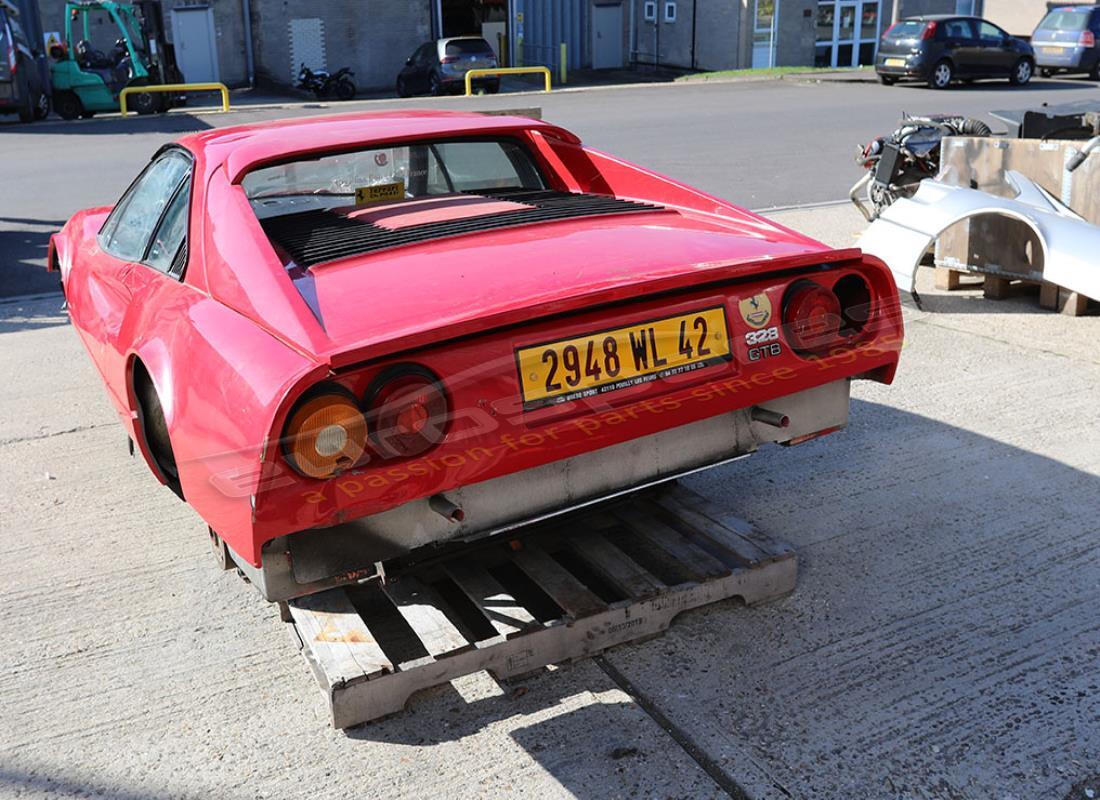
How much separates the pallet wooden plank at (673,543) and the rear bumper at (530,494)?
1.20ft

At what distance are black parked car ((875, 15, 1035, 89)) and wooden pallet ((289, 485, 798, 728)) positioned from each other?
72.5ft

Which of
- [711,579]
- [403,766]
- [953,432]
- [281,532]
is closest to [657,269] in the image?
[711,579]

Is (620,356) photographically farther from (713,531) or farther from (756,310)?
(713,531)

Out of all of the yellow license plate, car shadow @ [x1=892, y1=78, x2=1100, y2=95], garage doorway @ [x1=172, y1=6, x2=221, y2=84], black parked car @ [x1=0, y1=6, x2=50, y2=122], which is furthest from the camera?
garage doorway @ [x1=172, y1=6, x2=221, y2=84]

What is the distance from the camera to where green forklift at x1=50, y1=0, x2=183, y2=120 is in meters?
21.0

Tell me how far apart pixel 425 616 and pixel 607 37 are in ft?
110

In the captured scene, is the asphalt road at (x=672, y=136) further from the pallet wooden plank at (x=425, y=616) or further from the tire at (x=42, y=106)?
Result: the pallet wooden plank at (x=425, y=616)

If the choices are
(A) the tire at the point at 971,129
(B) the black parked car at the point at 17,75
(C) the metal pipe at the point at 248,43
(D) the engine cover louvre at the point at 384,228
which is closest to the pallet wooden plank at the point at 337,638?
(D) the engine cover louvre at the point at 384,228

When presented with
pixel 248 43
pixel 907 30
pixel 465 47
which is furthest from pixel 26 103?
pixel 907 30

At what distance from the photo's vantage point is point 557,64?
3403 cm

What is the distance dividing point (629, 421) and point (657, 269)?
0.43 m

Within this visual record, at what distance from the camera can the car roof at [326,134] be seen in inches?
144

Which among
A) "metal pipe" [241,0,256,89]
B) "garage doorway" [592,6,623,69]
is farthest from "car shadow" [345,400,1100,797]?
"garage doorway" [592,6,623,69]

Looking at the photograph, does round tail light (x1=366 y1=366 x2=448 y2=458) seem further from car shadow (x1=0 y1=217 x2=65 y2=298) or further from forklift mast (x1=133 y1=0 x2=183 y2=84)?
forklift mast (x1=133 y1=0 x2=183 y2=84)
